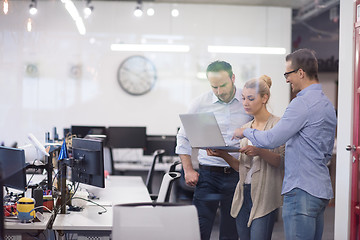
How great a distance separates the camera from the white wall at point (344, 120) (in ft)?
13.4

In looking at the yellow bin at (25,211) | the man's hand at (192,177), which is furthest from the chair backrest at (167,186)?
the yellow bin at (25,211)

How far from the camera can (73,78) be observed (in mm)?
7562

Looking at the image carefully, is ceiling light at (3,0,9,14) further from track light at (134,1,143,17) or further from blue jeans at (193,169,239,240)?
blue jeans at (193,169,239,240)

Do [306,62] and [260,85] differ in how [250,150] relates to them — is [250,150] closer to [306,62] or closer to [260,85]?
[260,85]

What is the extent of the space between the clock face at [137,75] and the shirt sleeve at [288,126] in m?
5.07

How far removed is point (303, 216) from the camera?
2.66 meters

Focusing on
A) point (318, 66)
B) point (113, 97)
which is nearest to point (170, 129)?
point (113, 97)

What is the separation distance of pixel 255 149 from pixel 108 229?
105cm

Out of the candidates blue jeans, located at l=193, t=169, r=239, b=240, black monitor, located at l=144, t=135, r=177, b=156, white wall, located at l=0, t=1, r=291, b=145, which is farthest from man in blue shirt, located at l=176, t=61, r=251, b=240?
white wall, located at l=0, t=1, r=291, b=145

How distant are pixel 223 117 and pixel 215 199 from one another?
1.94ft

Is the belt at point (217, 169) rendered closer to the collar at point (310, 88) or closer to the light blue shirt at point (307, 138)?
the light blue shirt at point (307, 138)

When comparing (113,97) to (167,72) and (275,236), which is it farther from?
(275,236)

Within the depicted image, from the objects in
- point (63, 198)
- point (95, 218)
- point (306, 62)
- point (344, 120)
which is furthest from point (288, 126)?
point (344, 120)

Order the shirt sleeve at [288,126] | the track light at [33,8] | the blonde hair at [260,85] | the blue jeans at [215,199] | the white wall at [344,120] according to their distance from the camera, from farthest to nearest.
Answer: the track light at [33,8], the white wall at [344,120], the blue jeans at [215,199], the blonde hair at [260,85], the shirt sleeve at [288,126]
